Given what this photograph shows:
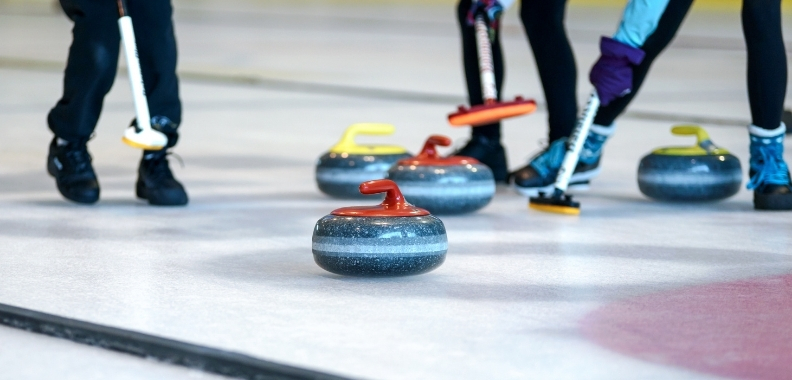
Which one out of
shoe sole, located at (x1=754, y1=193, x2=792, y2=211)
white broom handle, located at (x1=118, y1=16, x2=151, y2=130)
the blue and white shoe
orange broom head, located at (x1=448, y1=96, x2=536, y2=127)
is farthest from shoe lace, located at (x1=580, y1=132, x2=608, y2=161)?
white broom handle, located at (x1=118, y1=16, x2=151, y2=130)

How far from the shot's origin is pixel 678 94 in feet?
21.8

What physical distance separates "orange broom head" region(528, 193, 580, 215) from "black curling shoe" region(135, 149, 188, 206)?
97 centimetres

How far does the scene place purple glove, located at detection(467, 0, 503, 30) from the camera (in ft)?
11.4

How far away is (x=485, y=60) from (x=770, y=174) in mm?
834

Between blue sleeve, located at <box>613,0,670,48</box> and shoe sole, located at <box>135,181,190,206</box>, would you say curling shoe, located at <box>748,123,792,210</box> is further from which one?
shoe sole, located at <box>135,181,190,206</box>

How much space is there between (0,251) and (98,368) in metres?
0.96

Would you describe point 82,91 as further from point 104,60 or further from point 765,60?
point 765,60

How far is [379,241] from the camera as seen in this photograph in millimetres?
2240

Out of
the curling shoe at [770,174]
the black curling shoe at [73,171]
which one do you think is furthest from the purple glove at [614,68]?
the black curling shoe at [73,171]

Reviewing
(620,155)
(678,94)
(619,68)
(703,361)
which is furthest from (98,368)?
(678,94)

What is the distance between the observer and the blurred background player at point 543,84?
354 cm

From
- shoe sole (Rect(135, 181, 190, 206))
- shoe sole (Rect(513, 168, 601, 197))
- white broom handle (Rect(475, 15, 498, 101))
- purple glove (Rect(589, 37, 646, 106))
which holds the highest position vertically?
purple glove (Rect(589, 37, 646, 106))

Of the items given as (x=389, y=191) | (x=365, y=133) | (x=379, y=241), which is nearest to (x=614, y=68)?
(x=365, y=133)

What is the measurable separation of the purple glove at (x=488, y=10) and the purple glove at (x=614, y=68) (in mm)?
413
